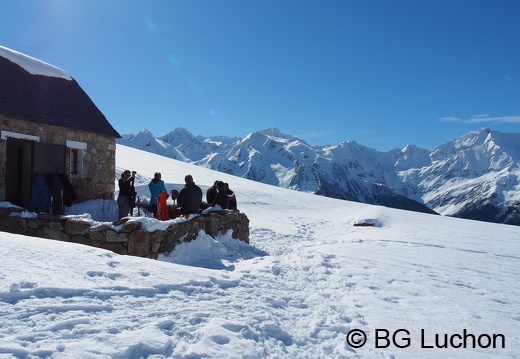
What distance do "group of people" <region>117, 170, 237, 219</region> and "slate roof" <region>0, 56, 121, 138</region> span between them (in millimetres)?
3109

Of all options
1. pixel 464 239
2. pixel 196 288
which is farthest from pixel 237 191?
pixel 196 288

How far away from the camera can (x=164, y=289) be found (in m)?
4.59

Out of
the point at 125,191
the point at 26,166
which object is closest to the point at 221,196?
the point at 125,191

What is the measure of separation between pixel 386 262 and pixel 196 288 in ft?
15.1

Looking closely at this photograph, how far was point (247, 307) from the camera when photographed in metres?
4.50

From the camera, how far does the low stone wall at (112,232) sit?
754 cm

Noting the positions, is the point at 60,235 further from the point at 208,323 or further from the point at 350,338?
the point at 350,338

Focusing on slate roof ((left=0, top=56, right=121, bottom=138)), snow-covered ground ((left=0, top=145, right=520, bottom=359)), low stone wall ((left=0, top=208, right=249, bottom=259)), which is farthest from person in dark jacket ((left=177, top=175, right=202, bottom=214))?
slate roof ((left=0, top=56, right=121, bottom=138))

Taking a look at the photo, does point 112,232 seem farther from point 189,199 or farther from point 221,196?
point 221,196

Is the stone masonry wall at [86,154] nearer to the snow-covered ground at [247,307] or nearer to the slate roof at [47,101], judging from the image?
the slate roof at [47,101]

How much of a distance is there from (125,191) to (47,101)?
14.9ft

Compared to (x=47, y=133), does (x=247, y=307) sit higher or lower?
lower

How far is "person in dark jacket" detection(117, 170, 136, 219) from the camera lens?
10.8m

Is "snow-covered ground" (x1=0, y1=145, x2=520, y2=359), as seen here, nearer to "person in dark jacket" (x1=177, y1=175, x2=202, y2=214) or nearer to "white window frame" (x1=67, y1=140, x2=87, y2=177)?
"person in dark jacket" (x1=177, y1=175, x2=202, y2=214)
